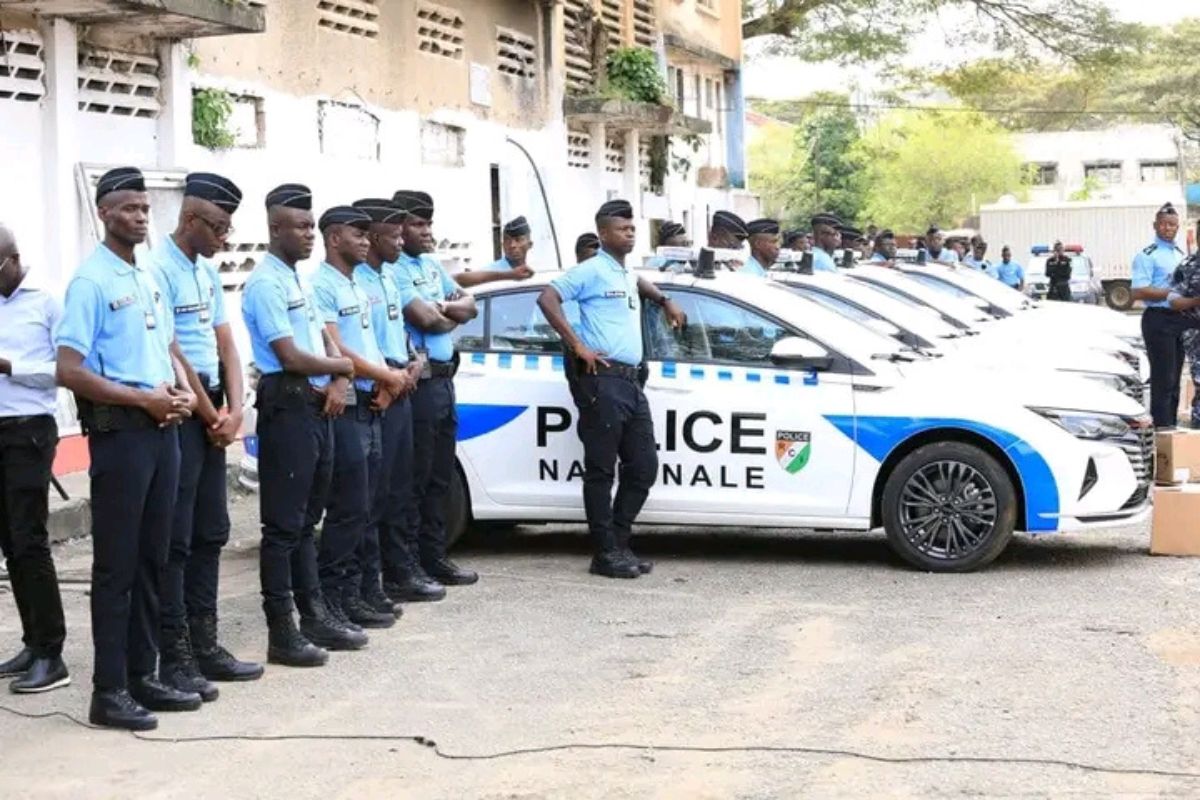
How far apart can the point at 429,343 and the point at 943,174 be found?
228ft

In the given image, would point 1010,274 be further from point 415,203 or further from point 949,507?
point 415,203

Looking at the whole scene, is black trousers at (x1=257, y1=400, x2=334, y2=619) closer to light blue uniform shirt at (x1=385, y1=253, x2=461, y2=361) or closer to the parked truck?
light blue uniform shirt at (x1=385, y1=253, x2=461, y2=361)

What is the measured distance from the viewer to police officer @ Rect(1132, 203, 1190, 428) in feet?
48.6

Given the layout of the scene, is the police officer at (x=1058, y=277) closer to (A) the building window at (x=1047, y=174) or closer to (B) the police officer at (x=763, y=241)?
(B) the police officer at (x=763, y=241)

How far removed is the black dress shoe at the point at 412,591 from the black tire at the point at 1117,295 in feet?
146

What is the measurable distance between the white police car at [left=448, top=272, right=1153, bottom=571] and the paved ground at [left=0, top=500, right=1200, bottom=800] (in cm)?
33

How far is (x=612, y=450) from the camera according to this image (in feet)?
32.7

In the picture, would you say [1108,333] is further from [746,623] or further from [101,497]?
[101,497]

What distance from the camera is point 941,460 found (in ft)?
32.3

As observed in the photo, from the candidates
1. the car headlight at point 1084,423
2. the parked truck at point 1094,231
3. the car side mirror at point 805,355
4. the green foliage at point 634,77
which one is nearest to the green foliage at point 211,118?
the car side mirror at point 805,355

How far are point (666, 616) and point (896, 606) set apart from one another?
1080 millimetres

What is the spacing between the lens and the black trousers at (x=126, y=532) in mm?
6656

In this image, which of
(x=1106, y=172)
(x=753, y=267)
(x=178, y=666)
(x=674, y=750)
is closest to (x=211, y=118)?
(x=753, y=267)

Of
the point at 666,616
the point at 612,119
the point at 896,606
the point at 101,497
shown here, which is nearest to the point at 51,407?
the point at 101,497
